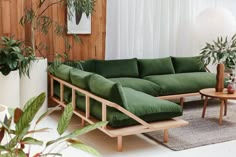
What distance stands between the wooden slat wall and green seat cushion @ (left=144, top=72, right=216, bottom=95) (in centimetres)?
106

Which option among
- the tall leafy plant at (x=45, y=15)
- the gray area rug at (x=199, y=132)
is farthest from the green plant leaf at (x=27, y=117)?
the tall leafy plant at (x=45, y=15)

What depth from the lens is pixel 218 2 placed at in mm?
7039

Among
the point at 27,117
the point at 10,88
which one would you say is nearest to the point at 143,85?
the point at 10,88

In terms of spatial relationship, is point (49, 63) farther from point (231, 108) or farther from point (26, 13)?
point (231, 108)

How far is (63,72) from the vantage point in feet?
16.4

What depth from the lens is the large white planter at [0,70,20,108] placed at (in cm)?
477

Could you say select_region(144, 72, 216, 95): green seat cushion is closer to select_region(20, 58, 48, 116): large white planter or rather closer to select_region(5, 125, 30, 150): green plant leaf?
select_region(20, 58, 48, 116): large white planter

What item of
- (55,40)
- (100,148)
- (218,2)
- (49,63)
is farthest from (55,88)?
(218,2)

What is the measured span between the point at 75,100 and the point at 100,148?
0.97 meters

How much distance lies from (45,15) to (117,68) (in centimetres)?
143

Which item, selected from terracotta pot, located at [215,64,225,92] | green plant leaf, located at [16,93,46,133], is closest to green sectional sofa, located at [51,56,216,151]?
terracotta pot, located at [215,64,225,92]

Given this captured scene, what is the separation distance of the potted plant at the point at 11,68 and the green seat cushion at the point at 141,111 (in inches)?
47.3

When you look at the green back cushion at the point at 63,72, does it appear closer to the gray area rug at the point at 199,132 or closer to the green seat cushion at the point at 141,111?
the green seat cushion at the point at 141,111

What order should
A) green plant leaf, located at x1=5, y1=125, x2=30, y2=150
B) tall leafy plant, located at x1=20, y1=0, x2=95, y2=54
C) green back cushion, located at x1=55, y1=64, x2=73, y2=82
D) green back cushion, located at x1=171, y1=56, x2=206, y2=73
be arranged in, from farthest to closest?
green back cushion, located at x1=171, y1=56, x2=206, y2=73 < tall leafy plant, located at x1=20, y1=0, x2=95, y2=54 < green back cushion, located at x1=55, y1=64, x2=73, y2=82 < green plant leaf, located at x1=5, y1=125, x2=30, y2=150
